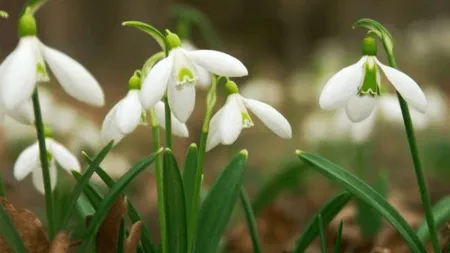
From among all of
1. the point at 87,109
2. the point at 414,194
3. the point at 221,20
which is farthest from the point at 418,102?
the point at 221,20

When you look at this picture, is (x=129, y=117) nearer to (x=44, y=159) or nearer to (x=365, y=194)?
(x=44, y=159)

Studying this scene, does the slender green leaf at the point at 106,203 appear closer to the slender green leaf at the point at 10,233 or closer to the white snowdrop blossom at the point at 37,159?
the slender green leaf at the point at 10,233

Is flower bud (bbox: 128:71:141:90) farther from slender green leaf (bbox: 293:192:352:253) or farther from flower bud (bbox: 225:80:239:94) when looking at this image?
slender green leaf (bbox: 293:192:352:253)

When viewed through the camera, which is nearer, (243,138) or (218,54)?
(218,54)

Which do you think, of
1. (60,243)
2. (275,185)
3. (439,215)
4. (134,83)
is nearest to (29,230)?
(60,243)

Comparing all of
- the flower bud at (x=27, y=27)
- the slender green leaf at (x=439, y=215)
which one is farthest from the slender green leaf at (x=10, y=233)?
the slender green leaf at (x=439, y=215)

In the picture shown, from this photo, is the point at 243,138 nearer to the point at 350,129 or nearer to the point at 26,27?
the point at 350,129

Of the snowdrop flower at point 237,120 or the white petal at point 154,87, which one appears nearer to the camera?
the white petal at point 154,87


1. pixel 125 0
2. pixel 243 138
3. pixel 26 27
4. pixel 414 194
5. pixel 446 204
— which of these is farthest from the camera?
pixel 125 0
